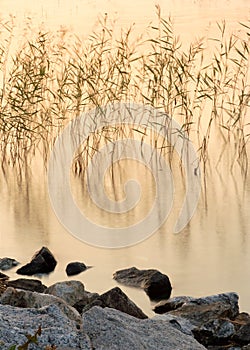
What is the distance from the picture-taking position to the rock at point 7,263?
263 inches

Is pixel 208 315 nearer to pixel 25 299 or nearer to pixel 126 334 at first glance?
pixel 25 299

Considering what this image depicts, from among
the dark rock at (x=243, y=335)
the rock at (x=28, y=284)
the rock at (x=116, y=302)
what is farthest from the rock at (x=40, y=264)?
the dark rock at (x=243, y=335)

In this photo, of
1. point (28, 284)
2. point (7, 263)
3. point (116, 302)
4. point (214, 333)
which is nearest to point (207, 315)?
point (214, 333)

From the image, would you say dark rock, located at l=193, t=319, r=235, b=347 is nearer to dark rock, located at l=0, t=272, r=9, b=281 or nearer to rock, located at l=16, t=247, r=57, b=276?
dark rock, located at l=0, t=272, r=9, b=281

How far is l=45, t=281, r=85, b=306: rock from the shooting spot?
561 cm

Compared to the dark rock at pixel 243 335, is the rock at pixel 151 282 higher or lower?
higher

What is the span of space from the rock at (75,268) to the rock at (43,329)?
7.89 feet

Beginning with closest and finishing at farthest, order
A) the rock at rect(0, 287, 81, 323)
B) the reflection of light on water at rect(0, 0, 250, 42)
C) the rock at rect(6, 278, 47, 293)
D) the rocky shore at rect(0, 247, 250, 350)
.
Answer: the rocky shore at rect(0, 247, 250, 350)
the rock at rect(0, 287, 81, 323)
the rock at rect(6, 278, 47, 293)
the reflection of light on water at rect(0, 0, 250, 42)

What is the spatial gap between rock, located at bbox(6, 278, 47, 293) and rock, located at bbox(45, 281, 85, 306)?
29 cm

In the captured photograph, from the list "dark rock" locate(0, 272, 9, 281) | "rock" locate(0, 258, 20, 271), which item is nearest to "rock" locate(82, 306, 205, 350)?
"dark rock" locate(0, 272, 9, 281)

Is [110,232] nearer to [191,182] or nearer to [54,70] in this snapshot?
A: [191,182]

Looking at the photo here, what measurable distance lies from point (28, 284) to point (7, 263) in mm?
766

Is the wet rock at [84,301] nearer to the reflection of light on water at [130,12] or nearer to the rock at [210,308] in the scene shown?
the rock at [210,308]

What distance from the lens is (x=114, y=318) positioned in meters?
4.21
